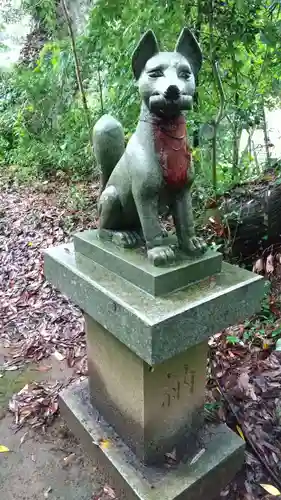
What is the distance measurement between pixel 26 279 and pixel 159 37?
243 centimetres

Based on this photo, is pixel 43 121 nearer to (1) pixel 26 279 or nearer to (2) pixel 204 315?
(1) pixel 26 279

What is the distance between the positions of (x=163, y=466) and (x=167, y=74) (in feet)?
5.40

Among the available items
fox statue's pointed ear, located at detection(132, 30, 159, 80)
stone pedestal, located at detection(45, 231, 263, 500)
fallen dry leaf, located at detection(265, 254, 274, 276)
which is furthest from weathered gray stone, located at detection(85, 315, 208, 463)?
fallen dry leaf, located at detection(265, 254, 274, 276)

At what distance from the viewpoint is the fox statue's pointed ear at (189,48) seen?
143 centimetres

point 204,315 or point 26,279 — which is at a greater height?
point 204,315

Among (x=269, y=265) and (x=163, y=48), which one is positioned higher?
(x=163, y=48)

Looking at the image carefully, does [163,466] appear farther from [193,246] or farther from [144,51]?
[144,51]

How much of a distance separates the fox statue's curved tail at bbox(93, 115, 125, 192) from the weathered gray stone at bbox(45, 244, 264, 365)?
0.46 m

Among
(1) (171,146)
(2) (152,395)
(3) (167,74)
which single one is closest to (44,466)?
(2) (152,395)

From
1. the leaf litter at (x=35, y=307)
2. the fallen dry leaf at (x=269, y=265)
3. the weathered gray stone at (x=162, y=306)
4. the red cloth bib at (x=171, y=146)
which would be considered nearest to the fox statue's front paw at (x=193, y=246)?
the weathered gray stone at (x=162, y=306)

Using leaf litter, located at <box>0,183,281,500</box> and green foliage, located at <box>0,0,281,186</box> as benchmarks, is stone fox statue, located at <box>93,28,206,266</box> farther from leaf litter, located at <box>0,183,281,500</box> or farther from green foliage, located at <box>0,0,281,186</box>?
green foliage, located at <box>0,0,281,186</box>

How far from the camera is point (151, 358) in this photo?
1.33 metres

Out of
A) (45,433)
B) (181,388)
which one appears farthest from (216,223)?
(45,433)

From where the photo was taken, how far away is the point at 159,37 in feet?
9.35
